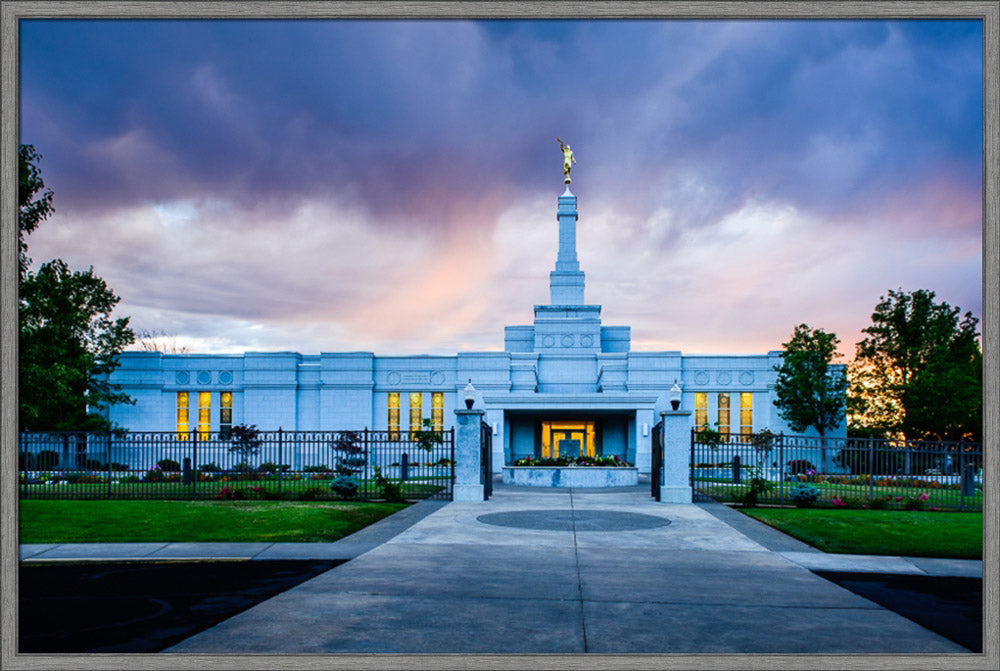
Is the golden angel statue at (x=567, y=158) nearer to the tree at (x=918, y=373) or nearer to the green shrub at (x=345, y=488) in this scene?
the tree at (x=918, y=373)

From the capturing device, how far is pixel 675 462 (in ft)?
74.2

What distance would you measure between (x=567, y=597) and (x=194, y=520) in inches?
447

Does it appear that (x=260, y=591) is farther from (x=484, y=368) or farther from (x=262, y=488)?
(x=484, y=368)

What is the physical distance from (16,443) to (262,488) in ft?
61.8

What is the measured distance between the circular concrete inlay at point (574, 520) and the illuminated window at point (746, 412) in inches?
1497

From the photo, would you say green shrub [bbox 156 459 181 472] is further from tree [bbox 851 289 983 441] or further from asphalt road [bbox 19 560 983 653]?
tree [bbox 851 289 983 441]

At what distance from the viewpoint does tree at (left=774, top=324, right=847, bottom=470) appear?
51688mm

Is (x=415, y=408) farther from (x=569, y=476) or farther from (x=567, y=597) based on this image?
(x=567, y=597)

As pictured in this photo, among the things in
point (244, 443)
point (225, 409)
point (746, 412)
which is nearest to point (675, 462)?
point (244, 443)

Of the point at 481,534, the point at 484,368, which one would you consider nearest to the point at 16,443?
the point at 481,534

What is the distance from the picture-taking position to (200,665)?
5.03 m

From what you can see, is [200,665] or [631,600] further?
[631,600]

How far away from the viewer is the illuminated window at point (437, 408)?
2179 inches

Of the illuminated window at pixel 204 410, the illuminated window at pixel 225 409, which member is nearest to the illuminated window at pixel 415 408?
the illuminated window at pixel 225 409
